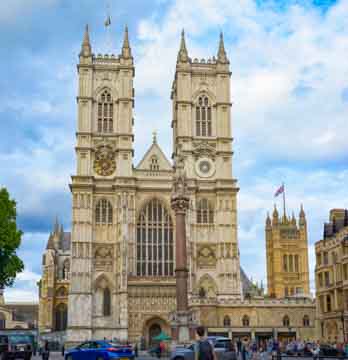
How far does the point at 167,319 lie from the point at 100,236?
1098 cm

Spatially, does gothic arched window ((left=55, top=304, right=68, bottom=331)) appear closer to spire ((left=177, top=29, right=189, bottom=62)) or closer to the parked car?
spire ((left=177, top=29, right=189, bottom=62))

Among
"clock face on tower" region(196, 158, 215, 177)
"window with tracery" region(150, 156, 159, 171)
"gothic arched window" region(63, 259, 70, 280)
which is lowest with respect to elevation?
"gothic arched window" region(63, 259, 70, 280)

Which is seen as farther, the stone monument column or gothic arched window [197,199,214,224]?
gothic arched window [197,199,214,224]

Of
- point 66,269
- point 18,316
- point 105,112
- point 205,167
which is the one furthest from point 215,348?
point 18,316

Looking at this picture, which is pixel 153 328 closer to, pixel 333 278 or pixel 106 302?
pixel 106 302

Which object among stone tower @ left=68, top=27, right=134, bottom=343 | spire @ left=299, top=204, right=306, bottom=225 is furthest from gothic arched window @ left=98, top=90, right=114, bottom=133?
spire @ left=299, top=204, right=306, bottom=225

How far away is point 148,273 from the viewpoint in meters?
65.2

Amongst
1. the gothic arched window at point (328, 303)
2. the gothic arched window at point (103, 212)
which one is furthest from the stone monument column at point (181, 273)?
the gothic arched window at point (103, 212)

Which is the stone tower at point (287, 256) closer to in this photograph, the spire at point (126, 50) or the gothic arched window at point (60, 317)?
the gothic arched window at point (60, 317)

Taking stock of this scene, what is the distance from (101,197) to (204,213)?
10.9m

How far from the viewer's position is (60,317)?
277 ft

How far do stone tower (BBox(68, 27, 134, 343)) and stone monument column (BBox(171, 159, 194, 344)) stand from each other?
26.9 meters

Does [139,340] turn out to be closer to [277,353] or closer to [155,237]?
[155,237]

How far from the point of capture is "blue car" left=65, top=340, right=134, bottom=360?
83.4 ft
